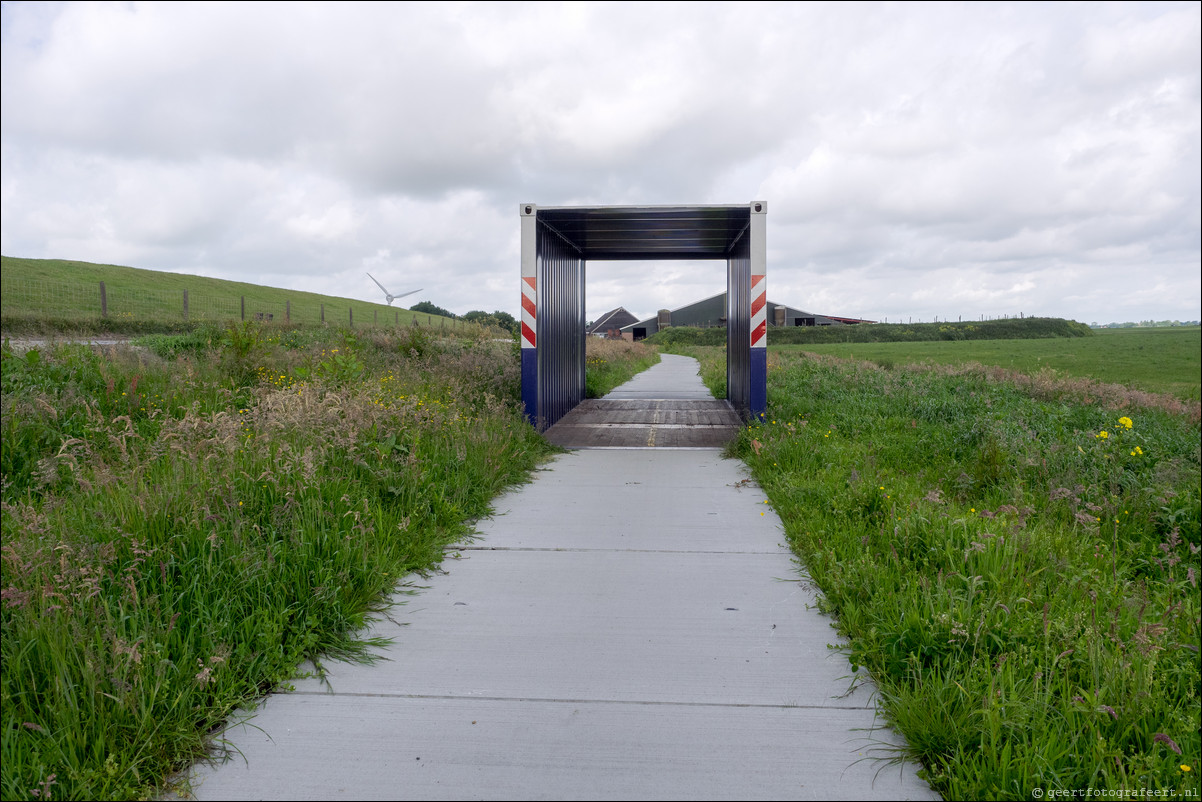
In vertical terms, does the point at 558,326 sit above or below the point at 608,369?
above

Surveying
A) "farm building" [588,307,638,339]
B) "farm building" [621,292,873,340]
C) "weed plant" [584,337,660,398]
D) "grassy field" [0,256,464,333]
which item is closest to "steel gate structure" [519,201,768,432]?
"weed plant" [584,337,660,398]

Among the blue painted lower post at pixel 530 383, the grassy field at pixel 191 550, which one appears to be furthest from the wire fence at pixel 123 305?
the grassy field at pixel 191 550

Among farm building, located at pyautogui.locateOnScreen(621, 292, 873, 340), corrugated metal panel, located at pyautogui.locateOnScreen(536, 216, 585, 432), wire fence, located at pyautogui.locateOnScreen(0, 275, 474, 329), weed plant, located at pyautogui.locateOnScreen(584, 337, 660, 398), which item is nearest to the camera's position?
corrugated metal panel, located at pyautogui.locateOnScreen(536, 216, 585, 432)

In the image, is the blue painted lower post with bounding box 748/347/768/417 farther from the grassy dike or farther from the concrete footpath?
the concrete footpath

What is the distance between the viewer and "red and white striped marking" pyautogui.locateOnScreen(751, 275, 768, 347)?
919 cm

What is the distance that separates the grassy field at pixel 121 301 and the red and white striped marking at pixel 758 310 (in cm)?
1023

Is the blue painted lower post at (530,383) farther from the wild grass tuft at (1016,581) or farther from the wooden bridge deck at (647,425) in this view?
the wild grass tuft at (1016,581)

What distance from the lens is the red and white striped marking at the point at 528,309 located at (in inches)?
374

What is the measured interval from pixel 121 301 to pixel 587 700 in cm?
4179

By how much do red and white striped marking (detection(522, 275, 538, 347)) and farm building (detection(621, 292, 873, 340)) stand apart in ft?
216

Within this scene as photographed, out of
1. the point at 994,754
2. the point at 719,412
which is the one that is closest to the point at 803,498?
the point at 994,754

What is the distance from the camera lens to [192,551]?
12.8 feet

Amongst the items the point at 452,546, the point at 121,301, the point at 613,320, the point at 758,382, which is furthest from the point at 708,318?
the point at 452,546

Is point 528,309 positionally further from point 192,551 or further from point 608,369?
point 608,369
